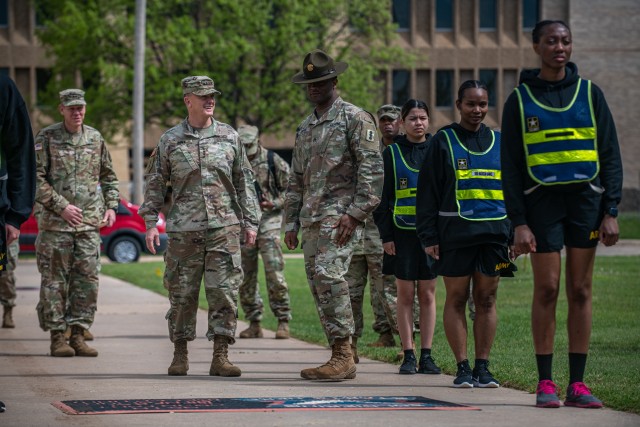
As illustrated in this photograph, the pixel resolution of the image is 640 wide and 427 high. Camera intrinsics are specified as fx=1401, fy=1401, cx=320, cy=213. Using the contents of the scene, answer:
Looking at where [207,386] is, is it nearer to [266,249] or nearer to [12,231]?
[12,231]

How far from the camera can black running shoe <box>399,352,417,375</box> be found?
412 inches

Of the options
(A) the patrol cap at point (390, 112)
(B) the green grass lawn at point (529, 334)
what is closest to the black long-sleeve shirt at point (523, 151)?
(B) the green grass lawn at point (529, 334)

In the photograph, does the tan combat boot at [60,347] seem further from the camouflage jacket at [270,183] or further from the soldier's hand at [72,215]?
the camouflage jacket at [270,183]

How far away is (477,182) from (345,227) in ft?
3.38

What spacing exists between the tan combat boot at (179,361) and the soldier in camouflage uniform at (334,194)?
1.02 meters

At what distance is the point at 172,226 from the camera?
10.6 m

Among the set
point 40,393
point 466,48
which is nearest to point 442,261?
point 40,393

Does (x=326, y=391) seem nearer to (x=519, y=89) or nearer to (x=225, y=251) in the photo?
(x=225, y=251)

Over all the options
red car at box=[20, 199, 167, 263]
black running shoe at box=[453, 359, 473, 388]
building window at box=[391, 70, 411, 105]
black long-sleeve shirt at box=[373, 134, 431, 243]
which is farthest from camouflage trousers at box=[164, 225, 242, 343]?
building window at box=[391, 70, 411, 105]

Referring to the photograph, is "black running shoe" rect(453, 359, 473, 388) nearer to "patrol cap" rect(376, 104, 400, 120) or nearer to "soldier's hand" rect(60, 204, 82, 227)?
"patrol cap" rect(376, 104, 400, 120)

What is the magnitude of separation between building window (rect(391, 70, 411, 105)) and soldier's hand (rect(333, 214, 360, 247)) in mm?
53145

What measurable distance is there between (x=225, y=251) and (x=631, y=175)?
5663 cm

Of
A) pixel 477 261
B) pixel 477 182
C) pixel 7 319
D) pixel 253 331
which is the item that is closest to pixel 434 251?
pixel 477 261

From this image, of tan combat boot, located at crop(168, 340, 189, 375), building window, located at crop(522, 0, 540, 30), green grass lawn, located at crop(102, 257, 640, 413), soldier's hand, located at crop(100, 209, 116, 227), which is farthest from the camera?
building window, located at crop(522, 0, 540, 30)
